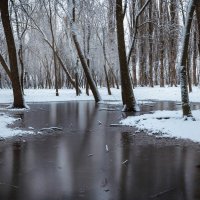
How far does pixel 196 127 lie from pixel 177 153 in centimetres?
262

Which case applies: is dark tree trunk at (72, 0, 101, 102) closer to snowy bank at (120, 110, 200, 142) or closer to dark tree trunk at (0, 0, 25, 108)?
dark tree trunk at (0, 0, 25, 108)

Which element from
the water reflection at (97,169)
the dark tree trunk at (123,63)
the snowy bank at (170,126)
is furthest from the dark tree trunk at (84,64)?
the water reflection at (97,169)

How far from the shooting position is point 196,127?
397 inches

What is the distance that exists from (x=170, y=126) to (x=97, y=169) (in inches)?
190

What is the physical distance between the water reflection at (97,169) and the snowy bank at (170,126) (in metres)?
0.88

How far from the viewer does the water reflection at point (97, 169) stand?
5035 millimetres

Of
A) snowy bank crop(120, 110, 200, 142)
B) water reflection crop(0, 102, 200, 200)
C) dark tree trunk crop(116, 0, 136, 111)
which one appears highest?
dark tree trunk crop(116, 0, 136, 111)

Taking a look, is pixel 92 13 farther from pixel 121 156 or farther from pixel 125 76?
pixel 121 156

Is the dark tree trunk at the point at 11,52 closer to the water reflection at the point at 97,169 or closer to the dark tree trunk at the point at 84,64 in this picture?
the dark tree trunk at the point at 84,64

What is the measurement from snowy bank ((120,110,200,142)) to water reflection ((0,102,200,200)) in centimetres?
88

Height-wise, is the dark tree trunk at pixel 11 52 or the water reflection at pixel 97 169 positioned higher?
the dark tree trunk at pixel 11 52

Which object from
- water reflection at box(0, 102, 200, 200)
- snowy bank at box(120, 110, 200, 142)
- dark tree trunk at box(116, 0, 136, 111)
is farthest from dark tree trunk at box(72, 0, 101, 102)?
water reflection at box(0, 102, 200, 200)

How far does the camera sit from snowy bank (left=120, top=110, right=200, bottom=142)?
384 inches

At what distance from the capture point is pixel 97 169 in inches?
251
